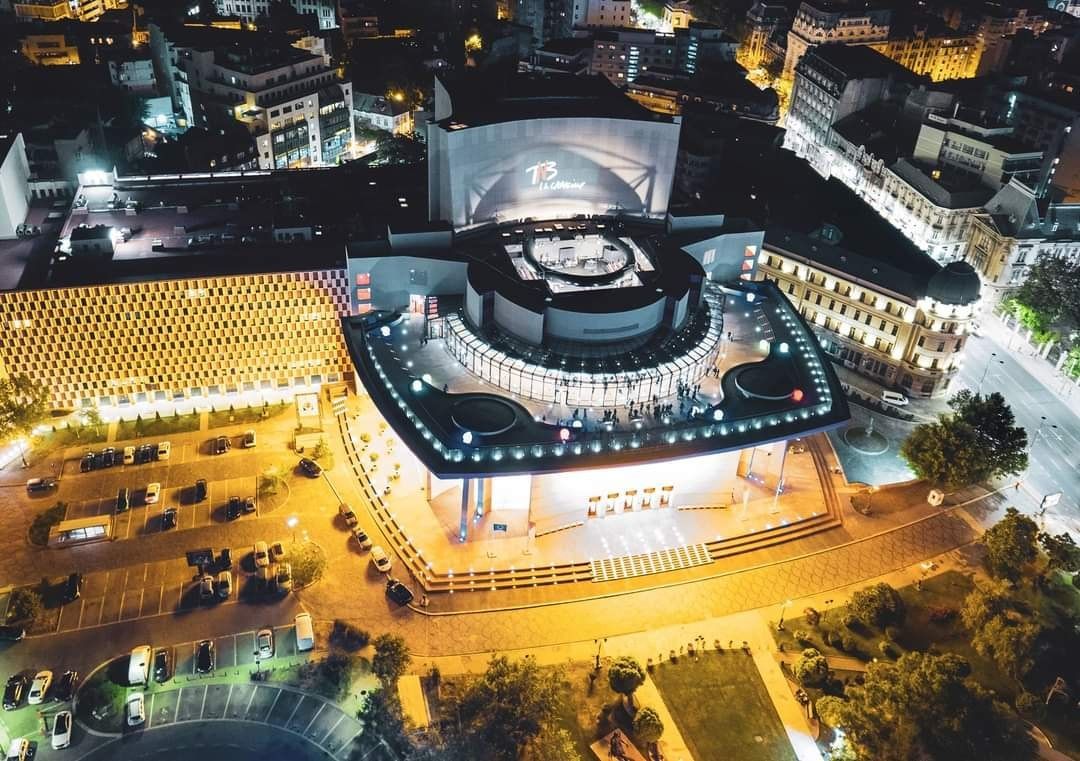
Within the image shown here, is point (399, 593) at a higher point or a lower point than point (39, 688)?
higher

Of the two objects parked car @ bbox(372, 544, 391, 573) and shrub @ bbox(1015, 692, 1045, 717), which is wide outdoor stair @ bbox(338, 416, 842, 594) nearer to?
parked car @ bbox(372, 544, 391, 573)

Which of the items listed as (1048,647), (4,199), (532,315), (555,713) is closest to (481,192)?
(532,315)

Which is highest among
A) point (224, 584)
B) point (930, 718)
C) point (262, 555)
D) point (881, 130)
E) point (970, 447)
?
point (881, 130)

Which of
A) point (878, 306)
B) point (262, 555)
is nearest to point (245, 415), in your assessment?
point (262, 555)

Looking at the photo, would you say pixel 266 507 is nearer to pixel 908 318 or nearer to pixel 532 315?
pixel 532 315

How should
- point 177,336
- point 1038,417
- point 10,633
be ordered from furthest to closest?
point 1038,417, point 177,336, point 10,633

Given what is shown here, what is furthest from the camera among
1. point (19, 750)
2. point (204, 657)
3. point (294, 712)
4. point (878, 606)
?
point (878, 606)

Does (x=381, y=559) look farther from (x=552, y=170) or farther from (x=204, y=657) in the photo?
(x=552, y=170)
